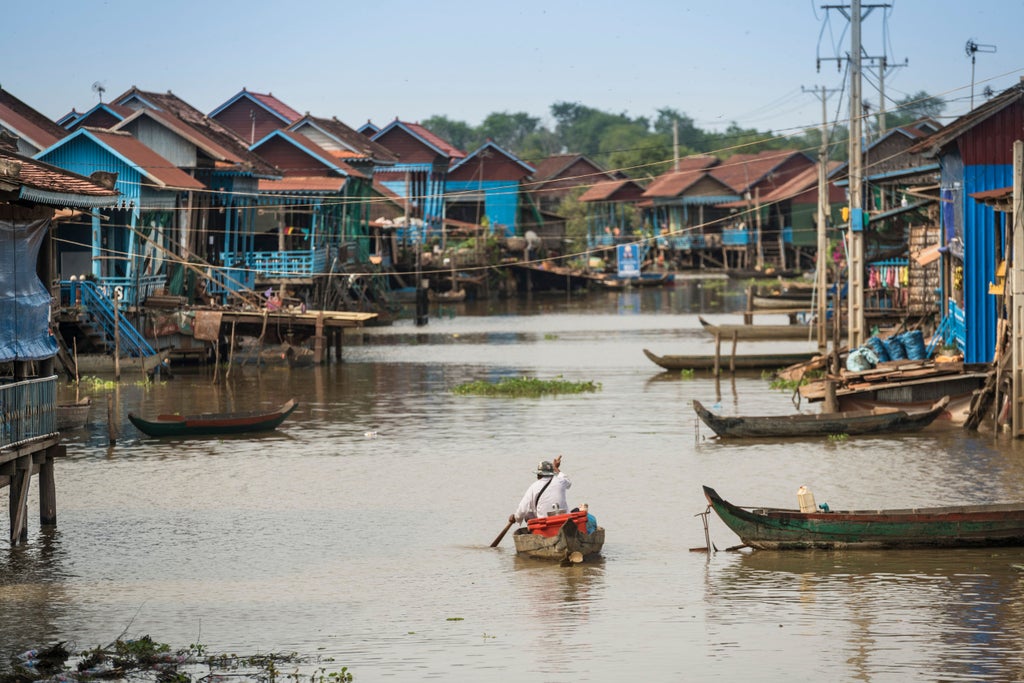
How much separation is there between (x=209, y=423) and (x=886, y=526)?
15.4 meters

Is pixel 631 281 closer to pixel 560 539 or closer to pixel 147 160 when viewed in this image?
pixel 147 160

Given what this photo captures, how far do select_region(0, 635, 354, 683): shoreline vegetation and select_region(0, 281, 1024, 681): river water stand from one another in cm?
33

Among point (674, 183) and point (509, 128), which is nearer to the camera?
point (674, 183)

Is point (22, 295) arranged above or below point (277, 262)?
below

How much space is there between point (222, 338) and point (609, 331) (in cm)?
1865

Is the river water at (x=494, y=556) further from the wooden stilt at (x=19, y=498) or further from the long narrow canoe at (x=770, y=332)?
the long narrow canoe at (x=770, y=332)

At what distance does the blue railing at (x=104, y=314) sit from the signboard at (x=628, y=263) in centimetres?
5090

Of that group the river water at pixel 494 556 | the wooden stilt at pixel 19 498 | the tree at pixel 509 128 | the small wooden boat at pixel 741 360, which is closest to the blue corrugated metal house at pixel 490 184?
the small wooden boat at pixel 741 360

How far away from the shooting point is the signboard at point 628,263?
3406 inches

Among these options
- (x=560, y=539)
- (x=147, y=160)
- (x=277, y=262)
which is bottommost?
(x=560, y=539)

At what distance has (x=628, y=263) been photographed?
87.1 meters

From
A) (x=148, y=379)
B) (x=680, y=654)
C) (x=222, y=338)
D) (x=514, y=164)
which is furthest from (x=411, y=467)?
(x=514, y=164)

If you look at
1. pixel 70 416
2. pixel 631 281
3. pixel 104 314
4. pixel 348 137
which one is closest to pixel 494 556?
pixel 70 416

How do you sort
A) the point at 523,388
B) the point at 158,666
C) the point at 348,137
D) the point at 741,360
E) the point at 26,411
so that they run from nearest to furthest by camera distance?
the point at 158,666
the point at 26,411
the point at 523,388
the point at 741,360
the point at 348,137
